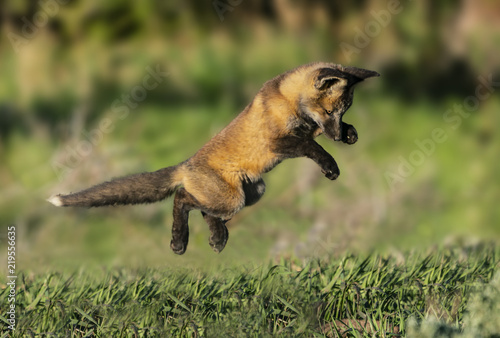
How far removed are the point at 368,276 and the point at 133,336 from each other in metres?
1.43

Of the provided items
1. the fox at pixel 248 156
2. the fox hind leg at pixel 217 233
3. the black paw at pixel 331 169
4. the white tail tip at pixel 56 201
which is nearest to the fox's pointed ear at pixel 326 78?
the fox at pixel 248 156

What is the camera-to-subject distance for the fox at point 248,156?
323 cm

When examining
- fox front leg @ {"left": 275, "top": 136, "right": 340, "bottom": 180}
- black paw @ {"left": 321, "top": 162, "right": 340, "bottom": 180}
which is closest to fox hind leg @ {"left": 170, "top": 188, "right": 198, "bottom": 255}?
fox front leg @ {"left": 275, "top": 136, "right": 340, "bottom": 180}

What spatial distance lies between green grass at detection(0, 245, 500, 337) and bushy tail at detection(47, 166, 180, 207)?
89 centimetres

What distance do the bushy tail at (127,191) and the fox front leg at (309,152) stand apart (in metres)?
0.56

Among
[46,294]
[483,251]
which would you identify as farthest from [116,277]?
[483,251]

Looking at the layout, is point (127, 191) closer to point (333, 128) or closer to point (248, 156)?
point (248, 156)

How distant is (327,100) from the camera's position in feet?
10.9

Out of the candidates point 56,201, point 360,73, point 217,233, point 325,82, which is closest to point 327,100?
point 325,82

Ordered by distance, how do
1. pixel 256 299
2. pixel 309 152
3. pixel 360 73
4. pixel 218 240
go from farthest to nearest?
1. pixel 256 299
2. pixel 218 240
3. pixel 309 152
4. pixel 360 73

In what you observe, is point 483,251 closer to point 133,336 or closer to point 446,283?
point 446,283

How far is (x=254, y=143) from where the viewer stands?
3.39 m

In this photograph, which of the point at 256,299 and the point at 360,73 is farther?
the point at 256,299

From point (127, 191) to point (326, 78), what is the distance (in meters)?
1.08
